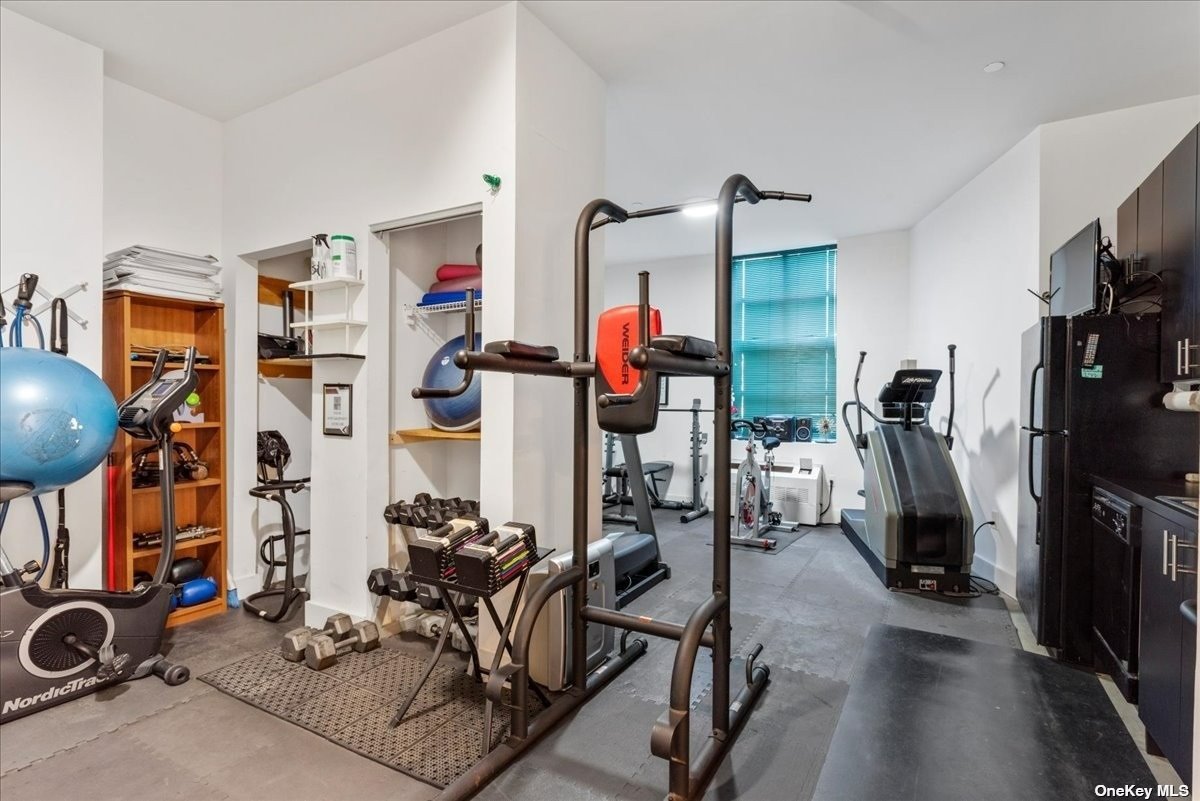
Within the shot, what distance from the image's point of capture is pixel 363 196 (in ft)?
10.0

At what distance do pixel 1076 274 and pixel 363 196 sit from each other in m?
3.80

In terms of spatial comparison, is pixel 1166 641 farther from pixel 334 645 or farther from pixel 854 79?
pixel 334 645

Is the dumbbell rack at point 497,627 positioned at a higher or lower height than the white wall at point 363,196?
lower

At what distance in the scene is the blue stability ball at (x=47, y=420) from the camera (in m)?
1.81

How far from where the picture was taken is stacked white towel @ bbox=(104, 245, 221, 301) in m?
3.11

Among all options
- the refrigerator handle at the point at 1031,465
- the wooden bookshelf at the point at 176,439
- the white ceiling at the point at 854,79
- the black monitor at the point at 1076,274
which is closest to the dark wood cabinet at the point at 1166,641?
the refrigerator handle at the point at 1031,465

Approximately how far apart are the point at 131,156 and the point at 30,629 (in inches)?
106

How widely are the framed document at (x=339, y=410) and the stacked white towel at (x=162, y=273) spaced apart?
1099mm

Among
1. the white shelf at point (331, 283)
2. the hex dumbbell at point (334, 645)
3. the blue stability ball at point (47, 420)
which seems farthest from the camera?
the white shelf at point (331, 283)

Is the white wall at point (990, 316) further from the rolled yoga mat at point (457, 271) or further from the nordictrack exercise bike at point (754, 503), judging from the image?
the rolled yoga mat at point (457, 271)

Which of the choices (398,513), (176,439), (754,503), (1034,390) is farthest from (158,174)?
(1034,390)

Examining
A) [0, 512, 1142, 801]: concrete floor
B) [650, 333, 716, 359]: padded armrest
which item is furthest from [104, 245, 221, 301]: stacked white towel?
[650, 333, 716, 359]: padded armrest

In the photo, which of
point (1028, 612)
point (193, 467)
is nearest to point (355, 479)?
point (193, 467)

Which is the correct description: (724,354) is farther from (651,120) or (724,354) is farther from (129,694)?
(129,694)
